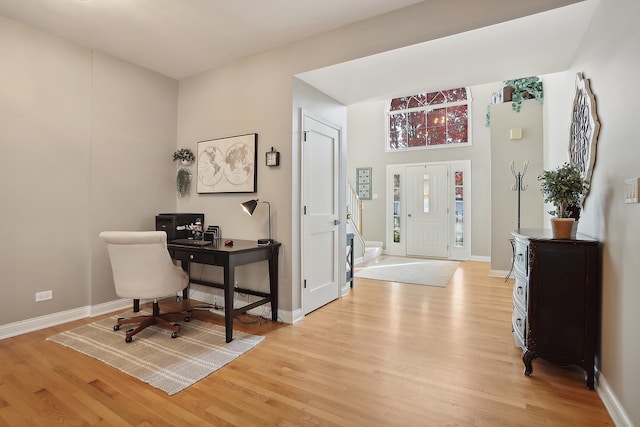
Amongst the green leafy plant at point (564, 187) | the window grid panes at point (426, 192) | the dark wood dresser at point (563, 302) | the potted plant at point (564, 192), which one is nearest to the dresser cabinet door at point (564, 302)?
the dark wood dresser at point (563, 302)

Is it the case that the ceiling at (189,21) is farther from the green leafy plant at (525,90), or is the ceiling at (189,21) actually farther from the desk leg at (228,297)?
the green leafy plant at (525,90)

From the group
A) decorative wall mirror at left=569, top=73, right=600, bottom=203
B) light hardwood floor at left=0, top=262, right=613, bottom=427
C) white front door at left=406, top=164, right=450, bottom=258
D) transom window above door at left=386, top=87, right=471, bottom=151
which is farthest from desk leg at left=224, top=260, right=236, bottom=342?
transom window above door at left=386, top=87, right=471, bottom=151

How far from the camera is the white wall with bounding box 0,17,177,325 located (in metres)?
2.94

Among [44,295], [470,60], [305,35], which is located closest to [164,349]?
[44,295]

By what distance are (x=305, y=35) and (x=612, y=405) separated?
3.57m

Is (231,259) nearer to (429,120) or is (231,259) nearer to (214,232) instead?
(214,232)

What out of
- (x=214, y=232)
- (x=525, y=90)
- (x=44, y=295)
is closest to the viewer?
(x=44, y=295)

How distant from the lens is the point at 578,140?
267cm

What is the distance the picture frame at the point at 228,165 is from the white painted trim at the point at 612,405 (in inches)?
124

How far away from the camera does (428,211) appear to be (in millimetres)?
7277

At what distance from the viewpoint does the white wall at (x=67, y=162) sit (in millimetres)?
2939

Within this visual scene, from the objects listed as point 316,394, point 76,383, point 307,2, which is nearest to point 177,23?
point 307,2

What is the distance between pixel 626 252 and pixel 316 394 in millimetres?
1884

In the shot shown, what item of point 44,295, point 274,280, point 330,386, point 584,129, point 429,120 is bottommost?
point 330,386
